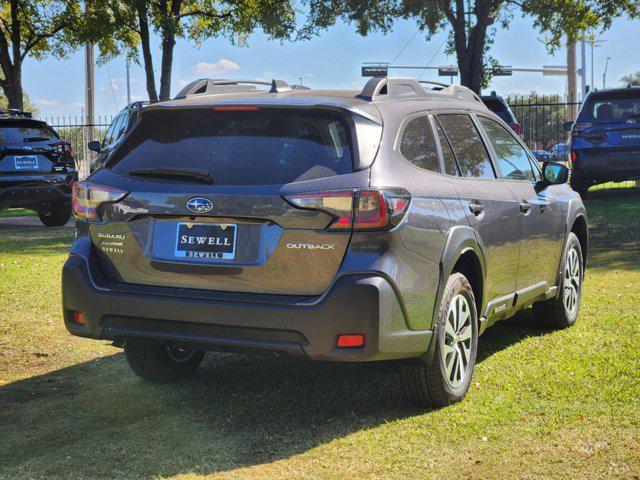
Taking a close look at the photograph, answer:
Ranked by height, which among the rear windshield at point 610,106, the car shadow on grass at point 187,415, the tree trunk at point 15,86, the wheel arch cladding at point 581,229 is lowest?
the car shadow on grass at point 187,415

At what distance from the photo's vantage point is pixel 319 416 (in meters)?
5.12

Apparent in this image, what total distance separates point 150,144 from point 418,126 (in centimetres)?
150

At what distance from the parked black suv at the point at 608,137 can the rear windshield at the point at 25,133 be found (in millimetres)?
9484

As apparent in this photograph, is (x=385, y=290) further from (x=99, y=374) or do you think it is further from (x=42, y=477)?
(x=99, y=374)

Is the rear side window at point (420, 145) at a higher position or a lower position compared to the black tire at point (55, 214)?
higher

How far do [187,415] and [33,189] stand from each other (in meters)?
11.0

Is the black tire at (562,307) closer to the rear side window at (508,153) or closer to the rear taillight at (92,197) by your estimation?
the rear side window at (508,153)

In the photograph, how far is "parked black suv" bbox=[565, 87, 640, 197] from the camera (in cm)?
1683

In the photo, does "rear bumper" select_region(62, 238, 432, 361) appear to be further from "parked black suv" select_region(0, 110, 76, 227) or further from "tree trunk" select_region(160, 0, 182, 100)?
"tree trunk" select_region(160, 0, 182, 100)

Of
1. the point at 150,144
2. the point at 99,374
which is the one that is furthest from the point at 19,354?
the point at 150,144

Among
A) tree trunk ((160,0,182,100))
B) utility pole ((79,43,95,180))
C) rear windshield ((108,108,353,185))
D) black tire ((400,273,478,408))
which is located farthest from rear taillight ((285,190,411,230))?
utility pole ((79,43,95,180))

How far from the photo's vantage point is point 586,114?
1728 centimetres

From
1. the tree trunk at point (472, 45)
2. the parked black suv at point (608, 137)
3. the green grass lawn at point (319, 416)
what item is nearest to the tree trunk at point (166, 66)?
the tree trunk at point (472, 45)

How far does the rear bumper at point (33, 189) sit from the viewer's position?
14992 mm
